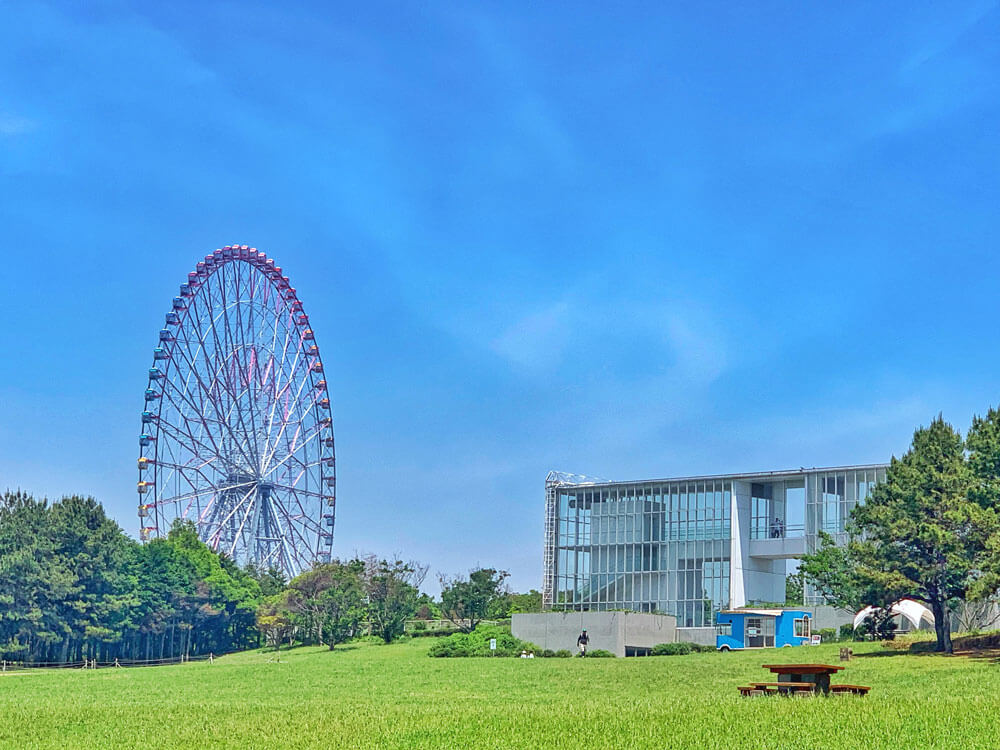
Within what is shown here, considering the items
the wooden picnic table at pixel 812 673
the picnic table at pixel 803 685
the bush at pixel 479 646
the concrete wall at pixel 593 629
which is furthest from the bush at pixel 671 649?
the picnic table at pixel 803 685

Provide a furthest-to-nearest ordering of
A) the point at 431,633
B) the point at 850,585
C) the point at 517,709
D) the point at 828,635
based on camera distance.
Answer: the point at 431,633, the point at 828,635, the point at 850,585, the point at 517,709

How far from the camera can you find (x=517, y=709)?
2581 centimetres

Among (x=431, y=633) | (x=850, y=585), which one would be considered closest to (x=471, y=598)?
(x=431, y=633)

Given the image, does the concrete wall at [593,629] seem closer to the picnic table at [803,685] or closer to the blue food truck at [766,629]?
the blue food truck at [766,629]

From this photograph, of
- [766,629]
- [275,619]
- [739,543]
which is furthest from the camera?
[275,619]

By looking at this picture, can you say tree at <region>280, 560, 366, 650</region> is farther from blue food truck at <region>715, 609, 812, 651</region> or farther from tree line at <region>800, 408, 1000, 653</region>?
tree line at <region>800, 408, 1000, 653</region>

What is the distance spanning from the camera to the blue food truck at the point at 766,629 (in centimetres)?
5956

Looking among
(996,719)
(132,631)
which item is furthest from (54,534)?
(996,719)

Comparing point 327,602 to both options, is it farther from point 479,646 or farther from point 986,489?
point 986,489

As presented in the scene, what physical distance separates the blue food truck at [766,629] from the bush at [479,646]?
9325mm

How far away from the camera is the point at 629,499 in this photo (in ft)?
264

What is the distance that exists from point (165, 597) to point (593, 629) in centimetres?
2822

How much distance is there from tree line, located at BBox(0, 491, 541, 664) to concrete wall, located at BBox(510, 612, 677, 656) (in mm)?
13877

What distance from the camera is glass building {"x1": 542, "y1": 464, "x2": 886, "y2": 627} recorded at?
7456 cm
